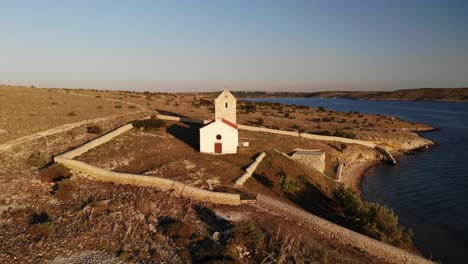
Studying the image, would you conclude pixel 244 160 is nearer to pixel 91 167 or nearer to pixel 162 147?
pixel 162 147

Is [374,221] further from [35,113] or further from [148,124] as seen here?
[35,113]

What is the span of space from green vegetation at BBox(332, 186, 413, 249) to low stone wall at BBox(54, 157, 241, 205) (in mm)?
9953

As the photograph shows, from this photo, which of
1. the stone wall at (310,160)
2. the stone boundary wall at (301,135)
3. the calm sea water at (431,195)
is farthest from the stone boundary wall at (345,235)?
the stone boundary wall at (301,135)

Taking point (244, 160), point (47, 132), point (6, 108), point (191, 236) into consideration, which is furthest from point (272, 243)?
point (6, 108)

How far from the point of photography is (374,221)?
25.1 m

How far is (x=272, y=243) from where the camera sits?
18047 millimetres

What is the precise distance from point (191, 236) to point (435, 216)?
2441cm

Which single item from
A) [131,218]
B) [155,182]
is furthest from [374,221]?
[131,218]

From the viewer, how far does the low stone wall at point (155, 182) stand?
2366 centimetres

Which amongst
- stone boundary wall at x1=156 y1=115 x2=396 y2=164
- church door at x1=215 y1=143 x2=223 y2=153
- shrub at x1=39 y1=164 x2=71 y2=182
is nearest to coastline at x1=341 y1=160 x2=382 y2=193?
stone boundary wall at x1=156 y1=115 x2=396 y2=164

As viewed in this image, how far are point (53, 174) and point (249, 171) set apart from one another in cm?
1590

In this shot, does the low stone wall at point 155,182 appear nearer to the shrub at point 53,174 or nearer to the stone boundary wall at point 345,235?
the shrub at point 53,174

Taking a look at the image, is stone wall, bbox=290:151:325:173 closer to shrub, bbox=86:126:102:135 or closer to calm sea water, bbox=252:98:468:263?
calm sea water, bbox=252:98:468:263

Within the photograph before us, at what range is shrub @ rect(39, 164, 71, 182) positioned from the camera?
23688 mm
